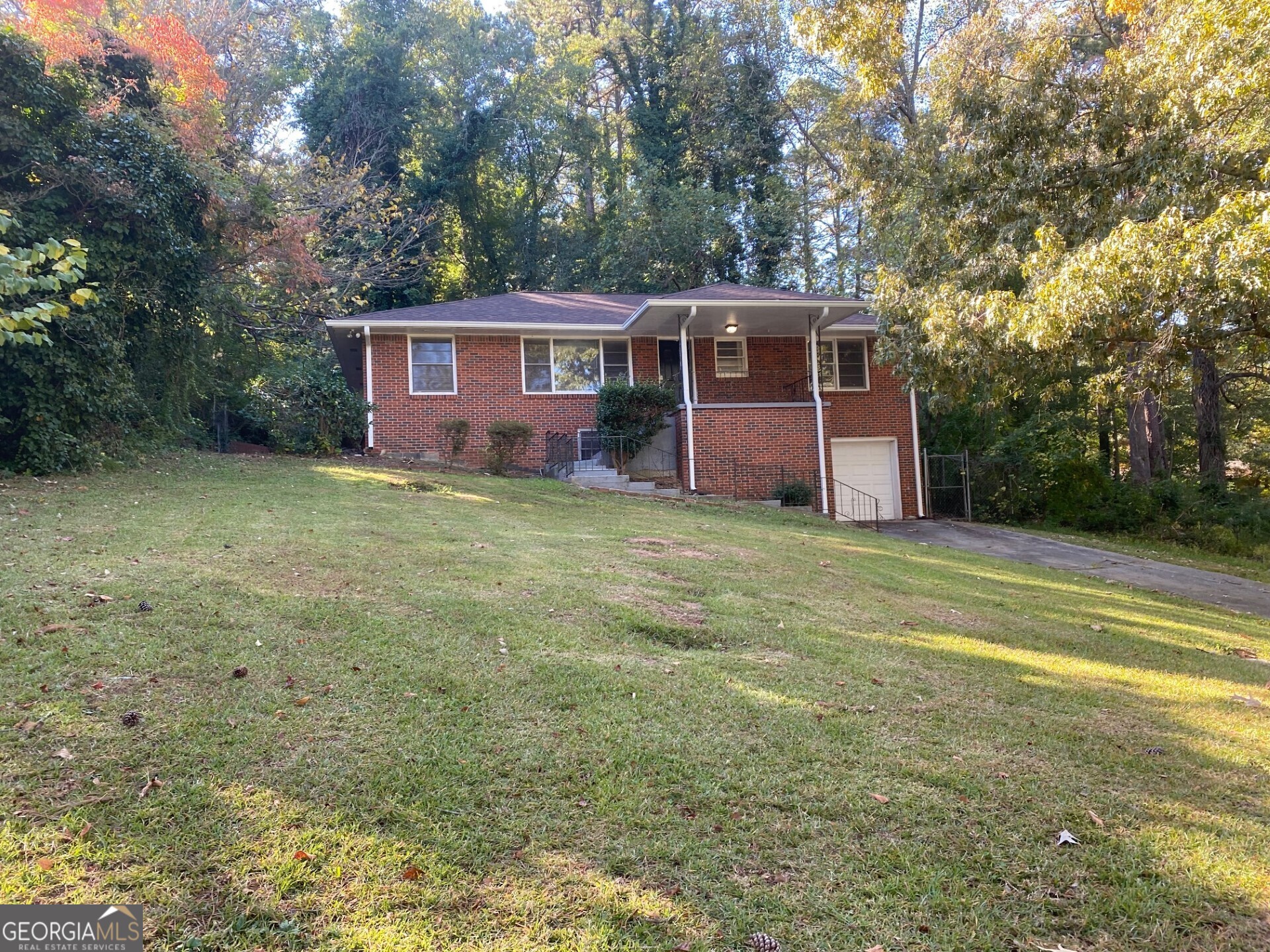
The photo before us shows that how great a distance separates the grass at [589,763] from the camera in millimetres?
2406

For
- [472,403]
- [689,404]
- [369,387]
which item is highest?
[369,387]

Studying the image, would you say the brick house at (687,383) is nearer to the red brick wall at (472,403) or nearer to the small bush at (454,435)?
the red brick wall at (472,403)

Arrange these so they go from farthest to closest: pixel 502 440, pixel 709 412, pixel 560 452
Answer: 1. pixel 560 452
2. pixel 709 412
3. pixel 502 440

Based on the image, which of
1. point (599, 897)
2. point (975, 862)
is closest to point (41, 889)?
point (599, 897)

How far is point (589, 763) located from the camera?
3.30m

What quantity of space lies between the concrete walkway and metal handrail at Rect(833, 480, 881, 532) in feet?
4.07

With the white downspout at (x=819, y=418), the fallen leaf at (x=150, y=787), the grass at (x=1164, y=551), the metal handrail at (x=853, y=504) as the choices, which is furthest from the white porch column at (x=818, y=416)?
the fallen leaf at (x=150, y=787)

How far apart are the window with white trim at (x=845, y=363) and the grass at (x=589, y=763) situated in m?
11.6

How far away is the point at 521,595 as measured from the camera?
5.84 m

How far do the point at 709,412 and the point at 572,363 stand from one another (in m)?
3.75

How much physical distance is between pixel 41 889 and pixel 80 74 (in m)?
13.3

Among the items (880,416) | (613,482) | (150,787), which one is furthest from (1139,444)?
(150,787)

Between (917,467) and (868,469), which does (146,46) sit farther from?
(917,467)

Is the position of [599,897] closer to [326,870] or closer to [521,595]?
[326,870]
